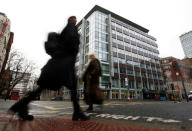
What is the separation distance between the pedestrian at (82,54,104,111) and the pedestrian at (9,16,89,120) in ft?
3.49

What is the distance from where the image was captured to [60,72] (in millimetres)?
1857

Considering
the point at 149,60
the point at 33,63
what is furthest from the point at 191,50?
the point at 33,63

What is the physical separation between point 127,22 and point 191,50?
98.8 meters

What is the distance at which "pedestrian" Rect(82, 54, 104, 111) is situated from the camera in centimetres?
312

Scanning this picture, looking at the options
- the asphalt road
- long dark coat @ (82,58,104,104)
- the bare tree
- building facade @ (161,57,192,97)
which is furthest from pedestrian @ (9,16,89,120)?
building facade @ (161,57,192,97)

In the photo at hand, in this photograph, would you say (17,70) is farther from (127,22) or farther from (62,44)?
(127,22)

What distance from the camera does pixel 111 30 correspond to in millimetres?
39781

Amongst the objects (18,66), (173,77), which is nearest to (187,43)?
(173,77)

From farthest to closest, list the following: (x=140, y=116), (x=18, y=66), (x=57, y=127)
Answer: (x=18, y=66) → (x=140, y=116) → (x=57, y=127)

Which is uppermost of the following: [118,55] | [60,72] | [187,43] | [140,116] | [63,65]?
[187,43]

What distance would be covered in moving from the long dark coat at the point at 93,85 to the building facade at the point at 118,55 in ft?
88.2

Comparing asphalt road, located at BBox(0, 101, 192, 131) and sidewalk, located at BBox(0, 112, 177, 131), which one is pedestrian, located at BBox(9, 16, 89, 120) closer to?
sidewalk, located at BBox(0, 112, 177, 131)

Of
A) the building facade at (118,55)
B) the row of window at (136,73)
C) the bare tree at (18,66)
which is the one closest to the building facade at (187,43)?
the building facade at (118,55)

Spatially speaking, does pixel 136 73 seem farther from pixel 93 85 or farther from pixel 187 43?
pixel 187 43
